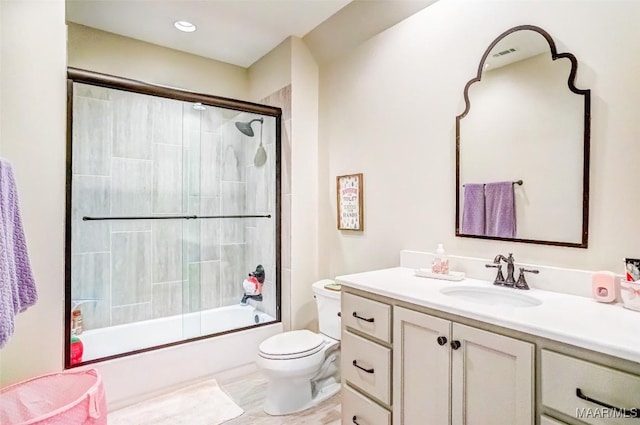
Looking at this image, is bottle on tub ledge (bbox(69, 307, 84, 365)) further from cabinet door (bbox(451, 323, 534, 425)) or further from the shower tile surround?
cabinet door (bbox(451, 323, 534, 425))

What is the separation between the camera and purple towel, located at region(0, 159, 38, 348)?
3.80ft

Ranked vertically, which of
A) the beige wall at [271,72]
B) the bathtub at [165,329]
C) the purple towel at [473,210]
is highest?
the beige wall at [271,72]

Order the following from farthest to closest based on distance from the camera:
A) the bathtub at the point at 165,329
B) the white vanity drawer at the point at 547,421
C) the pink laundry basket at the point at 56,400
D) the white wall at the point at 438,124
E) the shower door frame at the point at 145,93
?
the bathtub at the point at 165,329 → the shower door frame at the point at 145,93 → the pink laundry basket at the point at 56,400 → the white wall at the point at 438,124 → the white vanity drawer at the point at 547,421

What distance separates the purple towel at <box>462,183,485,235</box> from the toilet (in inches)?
38.3

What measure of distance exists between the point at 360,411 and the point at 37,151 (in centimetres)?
215

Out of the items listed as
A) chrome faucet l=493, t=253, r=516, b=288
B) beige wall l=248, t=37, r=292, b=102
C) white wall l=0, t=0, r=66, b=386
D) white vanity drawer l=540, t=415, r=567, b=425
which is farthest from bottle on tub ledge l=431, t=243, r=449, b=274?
white wall l=0, t=0, r=66, b=386

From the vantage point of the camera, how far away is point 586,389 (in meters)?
0.92

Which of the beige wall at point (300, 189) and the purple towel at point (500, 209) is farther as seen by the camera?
the beige wall at point (300, 189)

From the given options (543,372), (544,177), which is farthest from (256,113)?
(543,372)

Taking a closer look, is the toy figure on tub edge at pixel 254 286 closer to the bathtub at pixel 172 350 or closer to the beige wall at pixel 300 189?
the bathtub at pixel 172 350

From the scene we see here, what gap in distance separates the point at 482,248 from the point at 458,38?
114 cm

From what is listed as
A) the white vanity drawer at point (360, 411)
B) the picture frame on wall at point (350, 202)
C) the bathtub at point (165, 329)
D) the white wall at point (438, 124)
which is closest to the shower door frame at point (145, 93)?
the bathtub at point (165, 329)

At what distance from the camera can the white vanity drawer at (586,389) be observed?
33.9 inches

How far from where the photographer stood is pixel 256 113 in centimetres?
289
